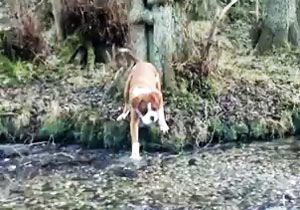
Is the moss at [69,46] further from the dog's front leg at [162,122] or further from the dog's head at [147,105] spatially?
the dog's head at [147,105]

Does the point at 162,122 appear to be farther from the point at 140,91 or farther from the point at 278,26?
the point at 278,26

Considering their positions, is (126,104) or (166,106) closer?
(126,104)

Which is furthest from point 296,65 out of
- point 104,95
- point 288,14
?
point 104,95

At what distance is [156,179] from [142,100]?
3.18 feet

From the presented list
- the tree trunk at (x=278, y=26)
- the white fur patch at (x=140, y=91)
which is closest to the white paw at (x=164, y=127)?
the white fur patch at (x=140, y=91)

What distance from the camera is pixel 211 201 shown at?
22.1 ft

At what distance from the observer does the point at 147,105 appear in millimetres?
7910

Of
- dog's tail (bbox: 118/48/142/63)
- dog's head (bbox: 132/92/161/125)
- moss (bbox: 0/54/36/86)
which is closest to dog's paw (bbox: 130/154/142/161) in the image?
dog's head (bbox: 132/92/161/125)

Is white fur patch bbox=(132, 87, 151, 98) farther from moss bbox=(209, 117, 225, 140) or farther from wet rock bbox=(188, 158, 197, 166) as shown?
moss bbox=(209, 117, 225, 140)

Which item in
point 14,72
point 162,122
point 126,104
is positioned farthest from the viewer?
point 14,72

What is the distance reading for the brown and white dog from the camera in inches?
312

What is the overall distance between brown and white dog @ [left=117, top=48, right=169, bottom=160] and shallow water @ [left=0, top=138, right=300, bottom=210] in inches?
13.8

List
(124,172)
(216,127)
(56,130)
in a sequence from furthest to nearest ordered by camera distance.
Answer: (216,127) → (56,130) → (124,172)

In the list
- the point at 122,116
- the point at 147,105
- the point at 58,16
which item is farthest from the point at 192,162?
the point at 58,16
